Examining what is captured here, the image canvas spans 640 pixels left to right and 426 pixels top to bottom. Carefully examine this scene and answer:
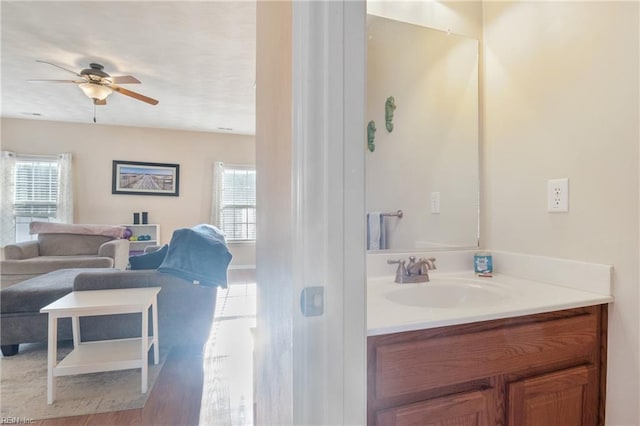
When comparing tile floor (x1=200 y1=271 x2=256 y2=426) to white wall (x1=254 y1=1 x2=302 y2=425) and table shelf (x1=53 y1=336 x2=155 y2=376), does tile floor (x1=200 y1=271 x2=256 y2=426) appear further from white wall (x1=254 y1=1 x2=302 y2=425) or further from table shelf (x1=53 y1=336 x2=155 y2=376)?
white wall (x1=254 y1=1 x2=302 y2=425)

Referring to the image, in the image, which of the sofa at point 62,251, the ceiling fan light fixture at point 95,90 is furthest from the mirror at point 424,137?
the sofa at point 62,251

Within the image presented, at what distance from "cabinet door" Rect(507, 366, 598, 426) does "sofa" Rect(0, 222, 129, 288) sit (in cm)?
436

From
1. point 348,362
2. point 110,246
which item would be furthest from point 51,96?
point 348,362

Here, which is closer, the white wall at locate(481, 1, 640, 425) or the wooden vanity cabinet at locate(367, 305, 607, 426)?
the wooden vanity cabinet at locate(367, 305, 607, 426)

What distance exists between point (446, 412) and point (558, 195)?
87 cm

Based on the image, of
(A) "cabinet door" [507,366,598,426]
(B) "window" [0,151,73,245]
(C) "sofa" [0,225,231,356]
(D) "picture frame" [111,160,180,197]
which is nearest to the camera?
(A) "cabinet door" [507,366,598,426]

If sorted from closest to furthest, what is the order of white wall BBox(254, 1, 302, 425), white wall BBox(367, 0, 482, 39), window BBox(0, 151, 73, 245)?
white wall BBox(254, 1, 302, 425) → white wall BBox(367, 0, 482, 39) → window BBox(0, 151, 73, 245)

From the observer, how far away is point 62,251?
167 inches

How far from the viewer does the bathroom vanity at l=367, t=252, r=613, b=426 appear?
746mm

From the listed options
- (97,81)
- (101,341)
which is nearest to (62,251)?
(97,81)

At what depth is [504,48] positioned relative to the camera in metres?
1.39

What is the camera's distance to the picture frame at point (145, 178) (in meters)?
5.25

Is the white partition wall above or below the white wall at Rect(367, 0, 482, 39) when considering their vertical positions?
below

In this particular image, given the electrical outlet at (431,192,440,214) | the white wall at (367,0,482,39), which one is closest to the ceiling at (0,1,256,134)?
the white wall at (367,0,482,39)
